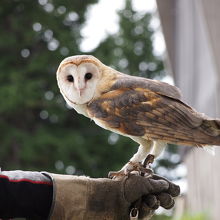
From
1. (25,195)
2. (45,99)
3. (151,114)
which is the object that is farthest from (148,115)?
(45,99)

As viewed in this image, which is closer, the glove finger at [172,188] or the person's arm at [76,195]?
the person's arm at [76,195]

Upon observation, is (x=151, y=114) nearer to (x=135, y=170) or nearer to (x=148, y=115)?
(x=148, y=115)

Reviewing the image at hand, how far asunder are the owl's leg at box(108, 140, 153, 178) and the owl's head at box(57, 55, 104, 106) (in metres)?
0.36

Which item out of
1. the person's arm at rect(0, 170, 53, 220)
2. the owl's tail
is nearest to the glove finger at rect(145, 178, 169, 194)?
the owl's tail

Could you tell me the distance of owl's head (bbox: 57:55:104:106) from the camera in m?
3.42

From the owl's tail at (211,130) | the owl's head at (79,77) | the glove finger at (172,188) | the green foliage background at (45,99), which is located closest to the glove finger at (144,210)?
the glove finger at (172,188)

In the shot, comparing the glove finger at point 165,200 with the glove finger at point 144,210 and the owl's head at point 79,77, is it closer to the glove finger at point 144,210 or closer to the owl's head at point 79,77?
the glove finger at point 144,210

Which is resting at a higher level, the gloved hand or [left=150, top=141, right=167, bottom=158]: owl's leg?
[left=150, top=141, right=167, bottom=158]: owl's leg

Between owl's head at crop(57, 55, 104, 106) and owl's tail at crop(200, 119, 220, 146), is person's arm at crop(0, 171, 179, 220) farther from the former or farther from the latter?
owl's head at crop(57, 55, 104, 106)

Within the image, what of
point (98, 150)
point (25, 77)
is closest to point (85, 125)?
point (98, 150)

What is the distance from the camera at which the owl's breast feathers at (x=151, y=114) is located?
3.20 m

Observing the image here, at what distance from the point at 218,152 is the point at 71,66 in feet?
13.8

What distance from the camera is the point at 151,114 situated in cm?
333

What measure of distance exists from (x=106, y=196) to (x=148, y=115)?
43cm
